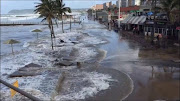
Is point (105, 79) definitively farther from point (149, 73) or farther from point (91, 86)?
point (149, 73)

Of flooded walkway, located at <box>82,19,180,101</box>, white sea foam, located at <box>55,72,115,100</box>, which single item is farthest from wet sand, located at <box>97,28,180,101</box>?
white sea foam, located at <box>55,72,115,100</box>

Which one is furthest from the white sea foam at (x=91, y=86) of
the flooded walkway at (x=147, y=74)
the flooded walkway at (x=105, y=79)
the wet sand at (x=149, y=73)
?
the wet sand at (x=149, y=73)

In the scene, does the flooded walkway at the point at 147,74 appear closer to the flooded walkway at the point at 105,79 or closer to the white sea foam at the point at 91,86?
the flooded walkway at the point at 105,79

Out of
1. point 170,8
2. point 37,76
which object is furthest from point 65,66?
point 170,8

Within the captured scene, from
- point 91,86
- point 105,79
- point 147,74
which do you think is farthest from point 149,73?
point 91,86

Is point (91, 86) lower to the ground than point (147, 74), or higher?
lower

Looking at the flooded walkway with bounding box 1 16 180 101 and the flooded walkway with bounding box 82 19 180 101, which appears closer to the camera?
the flooded walkway with bounding box 82 19 180 101

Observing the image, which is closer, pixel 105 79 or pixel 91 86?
pixel 91 86

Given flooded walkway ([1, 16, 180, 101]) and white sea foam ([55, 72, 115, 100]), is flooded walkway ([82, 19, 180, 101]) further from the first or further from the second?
white sea foam ([55, 72, 115, 100])

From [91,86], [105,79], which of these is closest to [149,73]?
[105,79]

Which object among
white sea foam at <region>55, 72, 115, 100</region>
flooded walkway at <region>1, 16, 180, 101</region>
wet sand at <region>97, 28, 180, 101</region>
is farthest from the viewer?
white sea foam at <region>55, 72, 115, 100</region>

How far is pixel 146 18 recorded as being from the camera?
34.9 meters

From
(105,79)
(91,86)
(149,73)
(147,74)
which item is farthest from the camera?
(149,73)

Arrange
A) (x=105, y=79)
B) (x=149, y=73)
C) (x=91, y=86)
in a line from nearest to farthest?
(x=91, y=86)
(x=105, y=79)
(x=149, y=73)
